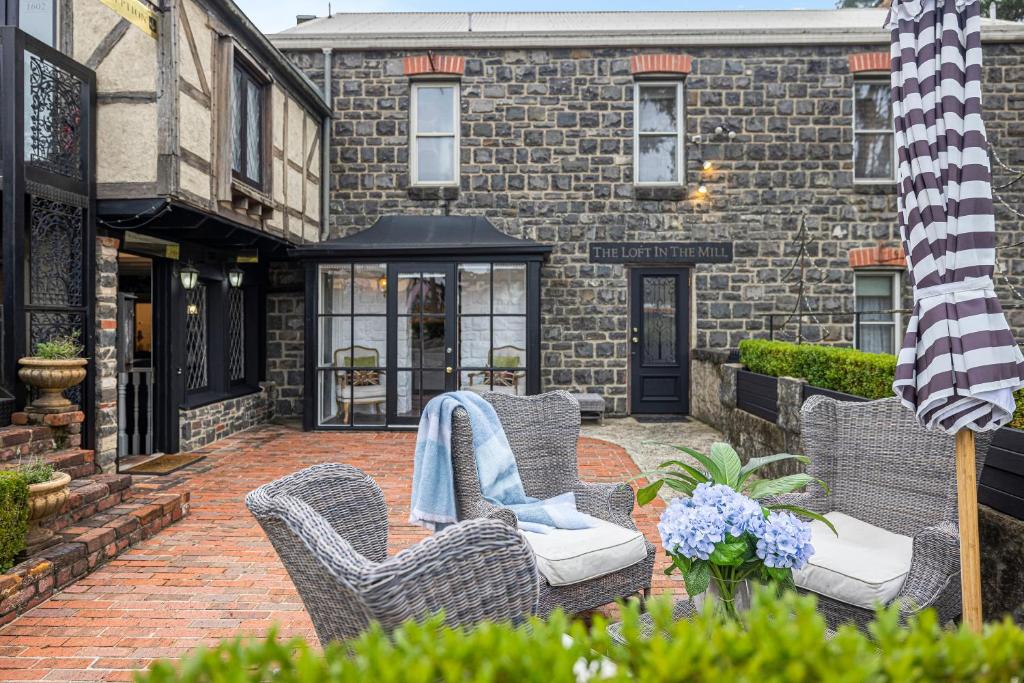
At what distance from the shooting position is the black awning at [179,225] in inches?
206

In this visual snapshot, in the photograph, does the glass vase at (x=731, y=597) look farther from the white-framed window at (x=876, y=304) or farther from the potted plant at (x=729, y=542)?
the white-framed window at (x=876, y=304)

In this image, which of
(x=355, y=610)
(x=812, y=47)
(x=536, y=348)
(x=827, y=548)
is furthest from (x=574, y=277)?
(x=355, y=610)

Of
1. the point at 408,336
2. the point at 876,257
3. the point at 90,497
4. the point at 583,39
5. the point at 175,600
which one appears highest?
the point at 583,39

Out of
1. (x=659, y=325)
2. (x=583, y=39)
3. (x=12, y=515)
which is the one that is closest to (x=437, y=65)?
(x=583, y=39)

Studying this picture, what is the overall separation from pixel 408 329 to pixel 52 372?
425cm

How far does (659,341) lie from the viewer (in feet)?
30.6

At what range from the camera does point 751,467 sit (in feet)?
7.20

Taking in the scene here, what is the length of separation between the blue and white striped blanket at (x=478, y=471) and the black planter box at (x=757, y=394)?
133 inches

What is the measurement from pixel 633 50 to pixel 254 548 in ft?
27.4

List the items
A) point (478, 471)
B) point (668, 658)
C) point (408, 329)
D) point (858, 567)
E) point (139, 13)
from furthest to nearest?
point (408, 329) < point (139, 13) < point (478, 471) < point (858, 567) < point (668, 658)

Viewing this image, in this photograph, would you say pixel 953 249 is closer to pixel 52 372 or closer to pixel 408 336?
pixel 52 372

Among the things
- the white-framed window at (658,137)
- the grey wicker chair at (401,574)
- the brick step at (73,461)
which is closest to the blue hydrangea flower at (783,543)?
the grey wicker chair at (401,574)

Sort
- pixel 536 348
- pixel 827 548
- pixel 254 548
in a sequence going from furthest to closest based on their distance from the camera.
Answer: pixel 536 348 → pixel 254 548 → pixel 827 548

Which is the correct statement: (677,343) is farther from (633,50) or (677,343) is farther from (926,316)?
(926,316)
